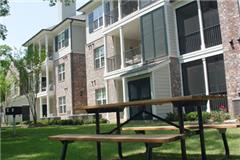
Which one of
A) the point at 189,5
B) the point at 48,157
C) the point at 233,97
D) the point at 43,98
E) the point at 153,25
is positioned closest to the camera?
the point at 48,157

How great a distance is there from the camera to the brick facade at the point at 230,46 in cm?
1567

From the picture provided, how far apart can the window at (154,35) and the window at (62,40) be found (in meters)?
12.3

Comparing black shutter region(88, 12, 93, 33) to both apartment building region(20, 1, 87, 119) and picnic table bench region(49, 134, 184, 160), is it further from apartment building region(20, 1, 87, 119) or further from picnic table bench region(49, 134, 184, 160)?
picnic table bench region(49, 134, 184, 160)

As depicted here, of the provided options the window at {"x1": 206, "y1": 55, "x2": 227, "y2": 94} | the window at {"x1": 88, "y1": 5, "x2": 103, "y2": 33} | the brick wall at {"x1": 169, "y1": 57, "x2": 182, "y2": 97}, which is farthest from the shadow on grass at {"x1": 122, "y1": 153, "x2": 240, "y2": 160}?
the window at {"x1": 88, "y1": 5, "x2": 103, "y2": 33}

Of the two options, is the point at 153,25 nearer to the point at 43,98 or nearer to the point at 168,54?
the point at 168,54

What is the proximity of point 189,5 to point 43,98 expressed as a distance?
23225mm

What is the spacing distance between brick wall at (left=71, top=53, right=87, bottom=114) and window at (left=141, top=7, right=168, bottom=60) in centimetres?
1104

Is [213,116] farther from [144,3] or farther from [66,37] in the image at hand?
[66,37]

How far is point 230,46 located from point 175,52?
4.06m

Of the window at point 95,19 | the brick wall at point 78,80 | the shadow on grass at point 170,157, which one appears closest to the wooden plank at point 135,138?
the shadow on grass at point 170,157

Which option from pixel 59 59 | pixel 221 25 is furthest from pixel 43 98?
pixel 221 25

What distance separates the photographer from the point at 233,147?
20.8 ft

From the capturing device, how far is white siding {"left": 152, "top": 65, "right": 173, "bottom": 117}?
61.9 feet

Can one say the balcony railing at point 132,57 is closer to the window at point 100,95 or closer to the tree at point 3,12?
the window at point 100,95
